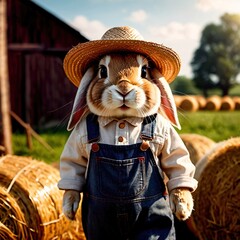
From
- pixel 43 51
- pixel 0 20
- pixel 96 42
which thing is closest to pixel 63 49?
pixel 43 51

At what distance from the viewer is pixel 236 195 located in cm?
430

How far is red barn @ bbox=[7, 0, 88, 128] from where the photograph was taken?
13148 mm

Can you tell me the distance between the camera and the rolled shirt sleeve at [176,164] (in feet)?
10.3

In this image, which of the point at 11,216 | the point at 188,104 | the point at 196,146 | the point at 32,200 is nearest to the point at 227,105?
the point at 188,104

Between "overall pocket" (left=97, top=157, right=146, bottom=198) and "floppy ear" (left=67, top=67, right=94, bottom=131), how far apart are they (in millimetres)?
381

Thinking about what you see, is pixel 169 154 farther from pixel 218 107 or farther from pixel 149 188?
pixel 218 107

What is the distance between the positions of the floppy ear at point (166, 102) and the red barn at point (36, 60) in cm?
991

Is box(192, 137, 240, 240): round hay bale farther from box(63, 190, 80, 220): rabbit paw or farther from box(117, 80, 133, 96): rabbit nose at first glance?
box(117, 80, 133, 96): rabbit nose

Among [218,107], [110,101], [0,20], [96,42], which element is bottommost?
[218,107]

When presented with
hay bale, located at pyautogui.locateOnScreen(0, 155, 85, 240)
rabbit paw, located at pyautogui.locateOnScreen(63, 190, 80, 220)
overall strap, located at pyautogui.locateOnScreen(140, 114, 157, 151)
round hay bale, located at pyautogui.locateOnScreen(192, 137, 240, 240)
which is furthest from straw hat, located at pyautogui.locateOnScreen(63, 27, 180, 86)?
round hay bale, located at pyautogui.locateOnScreen(192, 137, 240, 240)

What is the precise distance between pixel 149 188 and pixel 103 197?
0.93 feet

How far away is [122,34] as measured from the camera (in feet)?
10.6

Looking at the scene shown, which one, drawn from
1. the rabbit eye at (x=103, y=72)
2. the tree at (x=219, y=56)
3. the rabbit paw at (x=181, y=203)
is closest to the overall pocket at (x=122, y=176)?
the rabbit paw at (x=181, y=203)

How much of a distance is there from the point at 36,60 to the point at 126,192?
11.1 meters
